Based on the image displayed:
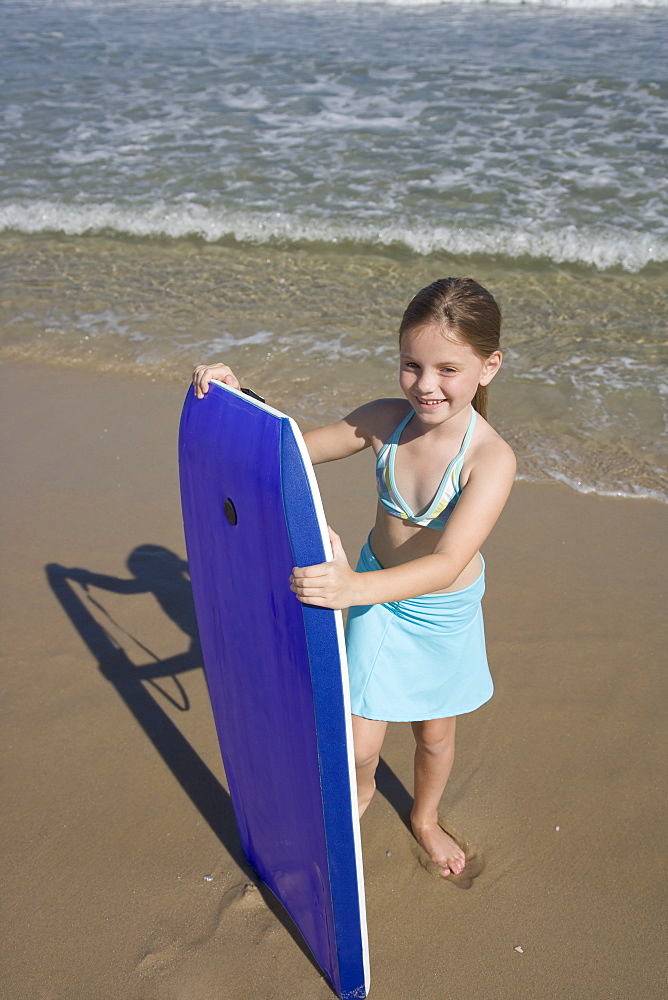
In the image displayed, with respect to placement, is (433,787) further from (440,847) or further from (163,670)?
(163,670)

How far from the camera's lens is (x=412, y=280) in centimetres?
613

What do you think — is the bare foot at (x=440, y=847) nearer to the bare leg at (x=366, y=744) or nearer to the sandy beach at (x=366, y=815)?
the sandy beach at (x=366, y=815)

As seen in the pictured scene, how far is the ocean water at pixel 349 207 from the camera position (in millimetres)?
4738

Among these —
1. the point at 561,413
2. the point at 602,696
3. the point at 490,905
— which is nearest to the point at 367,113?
the point at 561,413

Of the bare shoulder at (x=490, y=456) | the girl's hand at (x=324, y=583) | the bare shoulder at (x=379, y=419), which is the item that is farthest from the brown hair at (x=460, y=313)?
the girl's hand at (x=324, y=583)

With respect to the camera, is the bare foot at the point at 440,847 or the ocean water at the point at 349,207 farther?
the ocean water at the point at 349,207

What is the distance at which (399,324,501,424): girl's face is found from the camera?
1.76m

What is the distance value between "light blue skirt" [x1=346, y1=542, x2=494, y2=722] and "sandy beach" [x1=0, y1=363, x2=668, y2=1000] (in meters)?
0.53

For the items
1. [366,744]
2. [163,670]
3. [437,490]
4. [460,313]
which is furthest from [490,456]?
[163,670]

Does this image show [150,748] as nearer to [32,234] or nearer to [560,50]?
[32,234]

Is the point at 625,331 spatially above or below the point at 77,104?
below

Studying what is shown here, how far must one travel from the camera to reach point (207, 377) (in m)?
1.78

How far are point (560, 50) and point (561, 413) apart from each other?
8.76m

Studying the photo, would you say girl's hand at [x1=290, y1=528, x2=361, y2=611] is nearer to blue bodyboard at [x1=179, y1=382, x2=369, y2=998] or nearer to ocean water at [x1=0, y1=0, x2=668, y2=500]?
blue bodyboard at [x1=179, y1=382, x2=369, y2=998]
